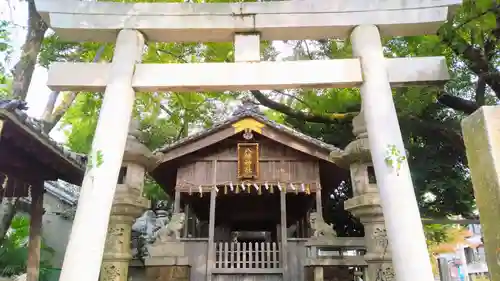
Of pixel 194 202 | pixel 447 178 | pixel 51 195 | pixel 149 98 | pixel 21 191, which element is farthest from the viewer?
pixel 51 195

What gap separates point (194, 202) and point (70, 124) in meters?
6.99

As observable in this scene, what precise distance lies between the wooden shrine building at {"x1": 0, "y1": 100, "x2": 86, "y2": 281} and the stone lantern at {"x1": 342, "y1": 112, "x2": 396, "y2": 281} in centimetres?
430

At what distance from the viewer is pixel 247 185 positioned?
1080 cm

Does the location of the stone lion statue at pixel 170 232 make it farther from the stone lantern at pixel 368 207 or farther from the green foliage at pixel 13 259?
the stone lantern at pixel 368 207

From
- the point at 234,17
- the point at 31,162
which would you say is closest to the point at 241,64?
the point at 234,17

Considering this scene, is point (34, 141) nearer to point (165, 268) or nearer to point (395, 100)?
point (165, 268)

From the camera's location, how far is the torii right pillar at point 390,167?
368 cm

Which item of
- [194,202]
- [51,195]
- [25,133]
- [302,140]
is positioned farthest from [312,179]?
[51,195]

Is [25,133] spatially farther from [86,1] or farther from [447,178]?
[447,178]

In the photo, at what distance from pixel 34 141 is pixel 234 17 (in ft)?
10.3

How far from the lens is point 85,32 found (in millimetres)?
4898

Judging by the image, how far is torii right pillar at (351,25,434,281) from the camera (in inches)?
145

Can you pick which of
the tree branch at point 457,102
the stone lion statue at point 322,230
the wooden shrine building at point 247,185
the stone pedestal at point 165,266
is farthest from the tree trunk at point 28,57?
the tree branch at point 457,102

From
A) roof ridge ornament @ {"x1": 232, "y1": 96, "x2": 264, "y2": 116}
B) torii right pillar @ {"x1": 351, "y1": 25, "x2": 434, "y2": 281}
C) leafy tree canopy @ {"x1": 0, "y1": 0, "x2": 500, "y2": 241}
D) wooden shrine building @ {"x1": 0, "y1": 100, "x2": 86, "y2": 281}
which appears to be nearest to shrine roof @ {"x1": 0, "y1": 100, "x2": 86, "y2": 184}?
wooden shrine building @ {"x1": 0, "y1": 100, "x2": 86, "y2": 281}
